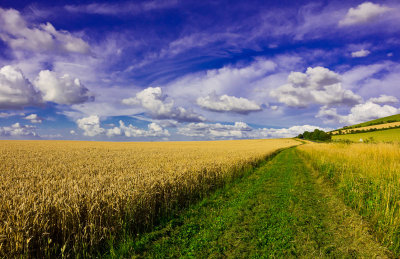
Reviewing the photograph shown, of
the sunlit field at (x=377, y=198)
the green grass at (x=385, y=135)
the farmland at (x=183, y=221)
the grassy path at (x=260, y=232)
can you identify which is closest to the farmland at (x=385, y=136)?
the green grass at (x=385, y=135)

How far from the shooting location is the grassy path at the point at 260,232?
5750 mm

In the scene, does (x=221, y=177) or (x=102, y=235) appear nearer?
(x=102, y=235)

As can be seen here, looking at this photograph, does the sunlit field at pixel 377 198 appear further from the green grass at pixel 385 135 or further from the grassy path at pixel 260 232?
the green grass at pixel 385 135

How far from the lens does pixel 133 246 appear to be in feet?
19.0

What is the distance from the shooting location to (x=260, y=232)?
22.5 ft

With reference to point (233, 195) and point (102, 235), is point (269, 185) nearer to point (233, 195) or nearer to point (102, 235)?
point (233, 195)

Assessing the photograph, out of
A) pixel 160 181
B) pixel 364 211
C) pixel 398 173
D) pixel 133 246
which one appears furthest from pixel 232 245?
pixel 398 173

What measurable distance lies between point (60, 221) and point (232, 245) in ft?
16.5

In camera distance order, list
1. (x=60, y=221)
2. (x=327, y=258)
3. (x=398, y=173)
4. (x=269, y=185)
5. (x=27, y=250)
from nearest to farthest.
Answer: (x=27, y=250) < (x=60, y=221) < (x=327, y=258) < (x=398, y=173) < (x=269, y=185)

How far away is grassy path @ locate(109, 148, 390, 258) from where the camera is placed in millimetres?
5750

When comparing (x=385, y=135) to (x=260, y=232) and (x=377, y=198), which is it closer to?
(x=377, y=198)

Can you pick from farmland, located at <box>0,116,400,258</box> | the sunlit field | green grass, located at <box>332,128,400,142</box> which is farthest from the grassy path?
green grass, located at <box>332,128,400,142</box>

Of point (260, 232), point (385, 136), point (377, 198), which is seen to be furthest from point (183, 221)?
point (385, 136)

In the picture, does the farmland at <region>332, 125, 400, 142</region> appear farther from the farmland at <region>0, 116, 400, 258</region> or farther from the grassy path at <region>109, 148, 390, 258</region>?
the grassy path at <region>109, 148, 390, 258</region>
